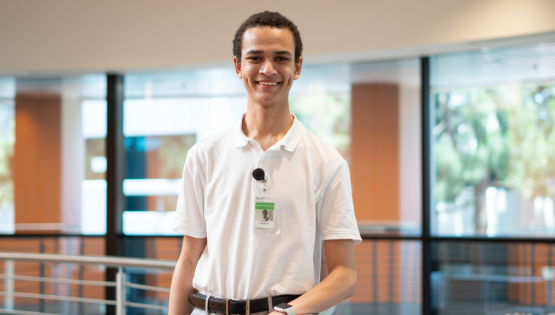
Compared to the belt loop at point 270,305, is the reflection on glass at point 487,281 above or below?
below

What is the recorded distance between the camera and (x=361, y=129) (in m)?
3.87

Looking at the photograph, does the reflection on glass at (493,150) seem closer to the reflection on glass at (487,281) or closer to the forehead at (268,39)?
the reflection on glass at (487,281)

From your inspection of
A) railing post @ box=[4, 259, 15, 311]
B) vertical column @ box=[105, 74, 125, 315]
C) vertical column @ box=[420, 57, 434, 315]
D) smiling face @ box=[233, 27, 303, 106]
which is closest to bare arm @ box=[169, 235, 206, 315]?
smiling face @ box=[233, 27, 303, 106]

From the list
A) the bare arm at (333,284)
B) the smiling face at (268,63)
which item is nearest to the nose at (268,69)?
the smiling face at (268,63)

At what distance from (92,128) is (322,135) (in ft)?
6.60

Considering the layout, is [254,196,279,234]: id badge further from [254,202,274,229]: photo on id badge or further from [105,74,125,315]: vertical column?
[105,74,125,315]: vertical column

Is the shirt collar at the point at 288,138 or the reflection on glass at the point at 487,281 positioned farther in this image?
the reflection on glass at the point at 487,281

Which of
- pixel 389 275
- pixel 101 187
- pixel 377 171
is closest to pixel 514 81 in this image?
pixel 377 171

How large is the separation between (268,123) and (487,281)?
118 inches

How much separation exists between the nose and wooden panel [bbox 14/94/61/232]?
12.2 ft

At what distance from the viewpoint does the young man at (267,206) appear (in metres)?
1.09

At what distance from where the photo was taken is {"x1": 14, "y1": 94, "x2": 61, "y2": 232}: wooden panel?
429cm

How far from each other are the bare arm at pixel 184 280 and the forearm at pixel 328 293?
302 mm

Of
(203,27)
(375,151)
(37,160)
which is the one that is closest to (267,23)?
(203,27)
